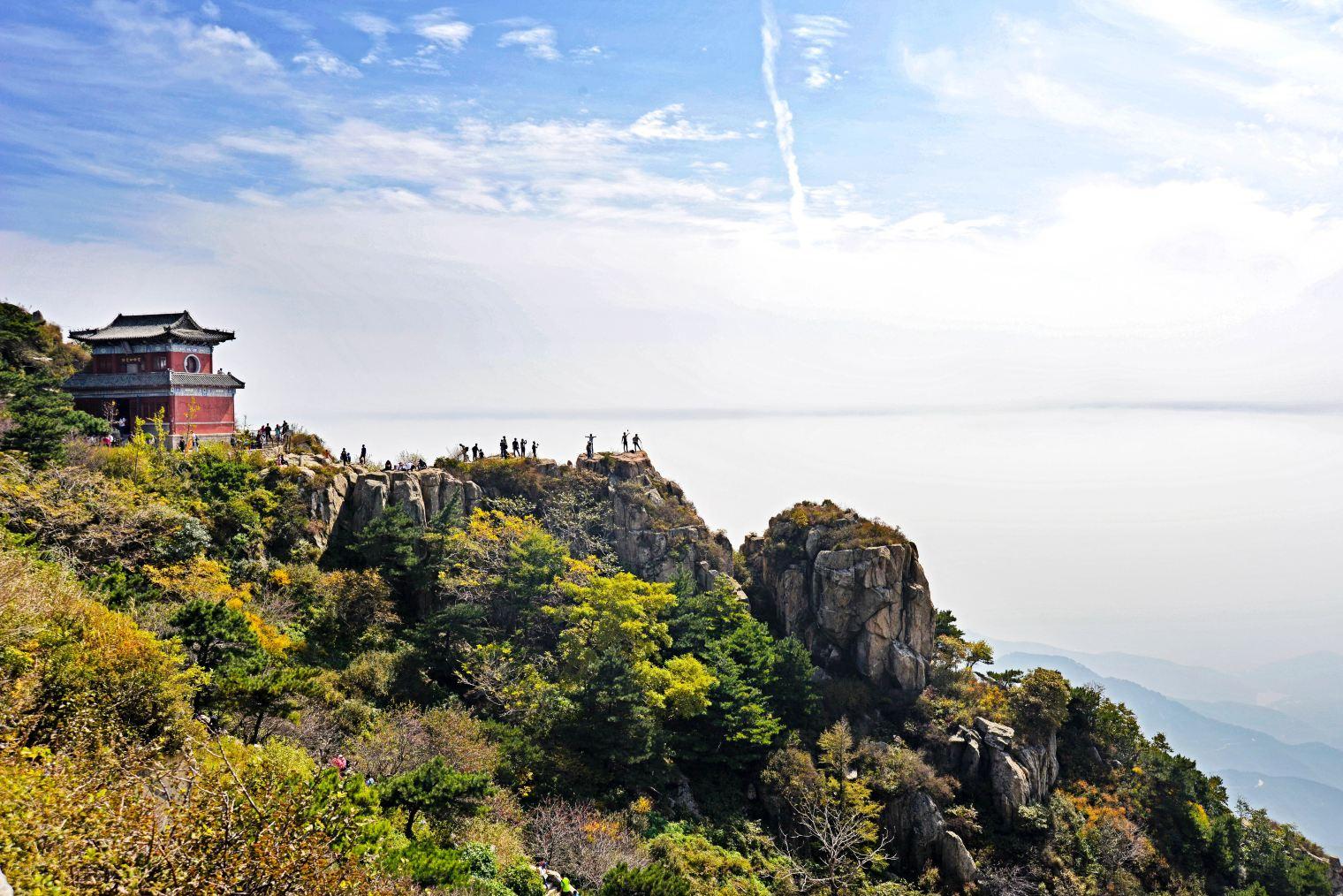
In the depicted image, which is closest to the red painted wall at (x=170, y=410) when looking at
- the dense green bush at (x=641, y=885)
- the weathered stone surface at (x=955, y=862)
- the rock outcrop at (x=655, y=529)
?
the rock outcrop at (x=655, y=529)

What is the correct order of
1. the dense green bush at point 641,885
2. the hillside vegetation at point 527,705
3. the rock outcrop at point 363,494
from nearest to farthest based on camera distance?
the hillside vegetation at point 527,705
the dense green bush at point 641,885
the rock outcrop at point 363,494

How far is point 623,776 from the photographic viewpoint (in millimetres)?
26875

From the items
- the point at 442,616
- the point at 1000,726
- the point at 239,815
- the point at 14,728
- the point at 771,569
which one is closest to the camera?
the point at 239,815

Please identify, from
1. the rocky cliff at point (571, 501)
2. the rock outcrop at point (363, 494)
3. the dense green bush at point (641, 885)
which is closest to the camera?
the dense green bush at point (641, 885)

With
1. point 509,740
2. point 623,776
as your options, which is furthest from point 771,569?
point 509,740

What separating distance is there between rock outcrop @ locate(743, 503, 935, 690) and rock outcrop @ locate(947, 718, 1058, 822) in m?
3.29

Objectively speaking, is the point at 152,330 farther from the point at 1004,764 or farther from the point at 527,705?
the point at 1004,764

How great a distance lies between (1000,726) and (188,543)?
Result: 3129 cm

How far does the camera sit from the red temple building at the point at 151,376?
1442 inches

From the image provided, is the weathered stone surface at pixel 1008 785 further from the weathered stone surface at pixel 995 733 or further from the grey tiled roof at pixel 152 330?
the grey tiled roof at pixel 152 330

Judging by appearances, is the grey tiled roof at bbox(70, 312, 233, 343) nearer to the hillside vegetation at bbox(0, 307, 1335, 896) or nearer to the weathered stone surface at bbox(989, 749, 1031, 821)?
the hillside vegetation at bbox(0, 307, 1335, 896)

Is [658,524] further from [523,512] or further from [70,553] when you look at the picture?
[70,553]

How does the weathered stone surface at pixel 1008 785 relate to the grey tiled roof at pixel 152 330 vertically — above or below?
below

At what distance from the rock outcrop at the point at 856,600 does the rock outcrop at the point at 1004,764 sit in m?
3.29
